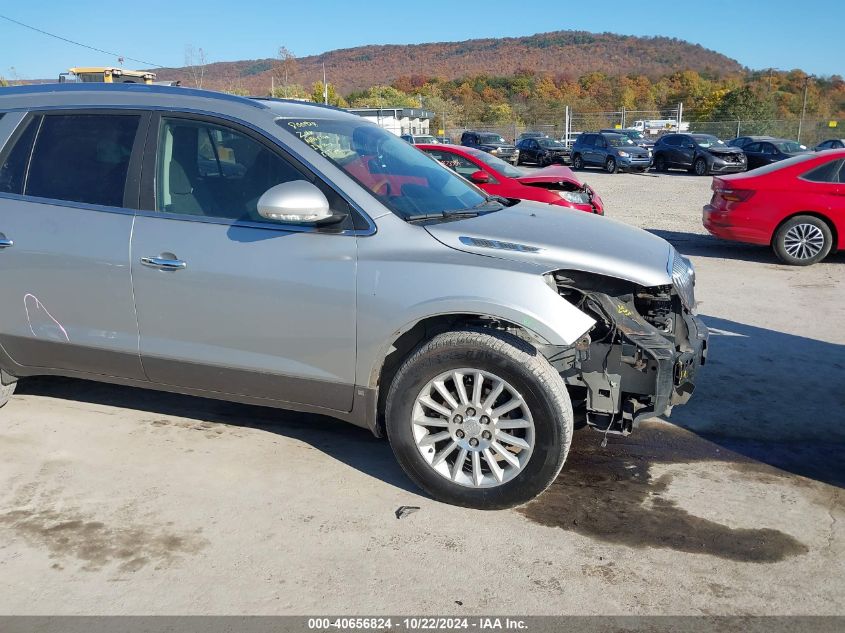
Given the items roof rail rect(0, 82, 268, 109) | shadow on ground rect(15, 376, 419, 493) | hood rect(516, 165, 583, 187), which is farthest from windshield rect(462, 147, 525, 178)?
roof rail rect(0, 82, 268, 109)

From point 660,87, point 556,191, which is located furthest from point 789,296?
point 660,87

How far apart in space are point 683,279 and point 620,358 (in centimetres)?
82

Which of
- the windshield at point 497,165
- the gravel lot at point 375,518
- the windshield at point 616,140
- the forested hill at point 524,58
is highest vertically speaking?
the forested hill at point 524,58

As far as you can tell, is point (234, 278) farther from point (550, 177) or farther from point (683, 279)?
point (550, 177)

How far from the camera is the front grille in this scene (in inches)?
154

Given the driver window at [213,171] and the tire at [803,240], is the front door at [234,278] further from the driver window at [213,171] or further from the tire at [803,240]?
the tire at [803,240]

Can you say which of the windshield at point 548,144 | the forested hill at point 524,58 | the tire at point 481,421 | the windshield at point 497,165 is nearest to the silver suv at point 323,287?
the tire at point 481,421

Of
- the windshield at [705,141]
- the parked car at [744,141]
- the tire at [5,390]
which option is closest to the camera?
the tire at [5,390]

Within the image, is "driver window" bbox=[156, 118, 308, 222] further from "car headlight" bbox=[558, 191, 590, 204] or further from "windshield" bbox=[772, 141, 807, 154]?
"windshield" bbox=[772, 141, 807, 154]

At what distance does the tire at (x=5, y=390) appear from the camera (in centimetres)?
477

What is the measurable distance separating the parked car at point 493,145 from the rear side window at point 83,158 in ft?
103

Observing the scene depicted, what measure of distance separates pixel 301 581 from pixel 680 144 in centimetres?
2888

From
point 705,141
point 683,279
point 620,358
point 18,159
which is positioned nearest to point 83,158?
point 18,159

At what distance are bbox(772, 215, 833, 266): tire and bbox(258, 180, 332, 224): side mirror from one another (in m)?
8.05
